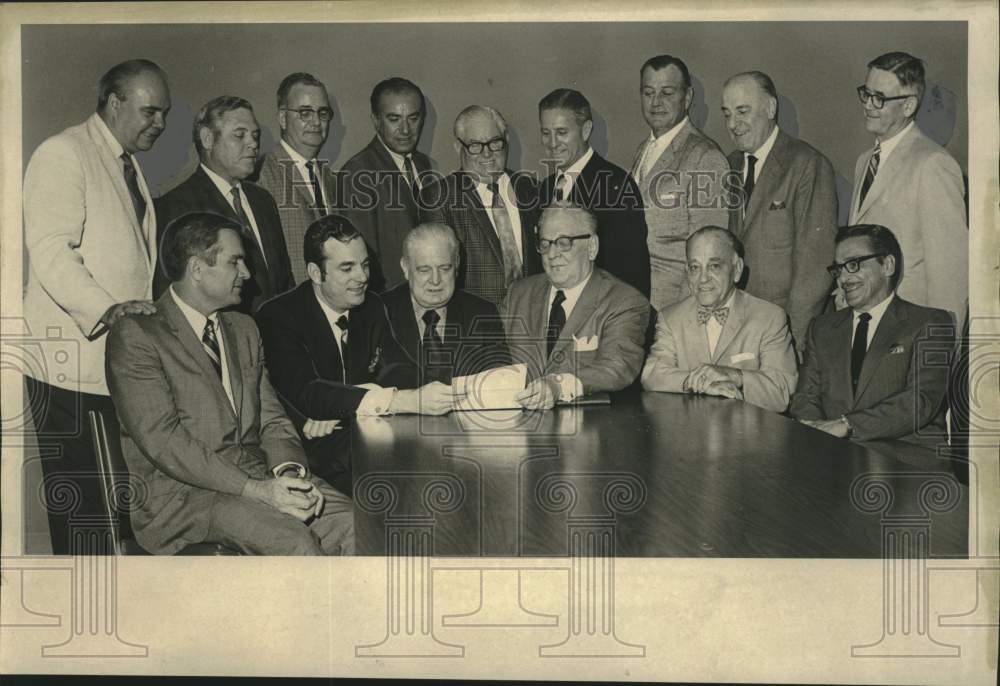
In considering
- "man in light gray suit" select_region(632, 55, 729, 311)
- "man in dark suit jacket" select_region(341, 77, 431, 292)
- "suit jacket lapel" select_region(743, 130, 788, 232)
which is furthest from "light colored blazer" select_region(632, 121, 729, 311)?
"man in dark suit jacket" select_region(341, 77, 431, 292)

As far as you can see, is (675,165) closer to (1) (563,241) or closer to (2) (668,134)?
(2) (668,134)

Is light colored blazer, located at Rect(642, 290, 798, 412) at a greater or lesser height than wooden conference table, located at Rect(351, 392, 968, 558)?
greater

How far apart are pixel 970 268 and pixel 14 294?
4.50 m

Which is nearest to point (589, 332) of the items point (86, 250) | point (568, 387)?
point (568, 387)

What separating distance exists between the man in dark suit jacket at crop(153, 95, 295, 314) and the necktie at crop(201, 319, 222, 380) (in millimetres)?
170

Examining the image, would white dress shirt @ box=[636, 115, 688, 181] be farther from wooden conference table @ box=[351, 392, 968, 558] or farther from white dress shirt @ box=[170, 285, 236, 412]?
white dress shirt @ box=[170, 285, 236, 412]

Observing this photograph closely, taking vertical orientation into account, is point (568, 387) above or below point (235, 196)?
below

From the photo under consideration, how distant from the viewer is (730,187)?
5.17m

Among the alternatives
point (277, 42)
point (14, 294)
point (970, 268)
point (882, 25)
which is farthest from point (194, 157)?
point (970, 268)

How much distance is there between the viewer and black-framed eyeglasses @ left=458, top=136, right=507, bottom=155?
5.18 m

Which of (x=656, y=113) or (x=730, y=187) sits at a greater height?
(x=656, y=113)

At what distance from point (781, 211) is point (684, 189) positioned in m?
0.47

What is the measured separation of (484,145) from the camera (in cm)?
518

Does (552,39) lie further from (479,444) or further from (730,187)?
(479,444)
